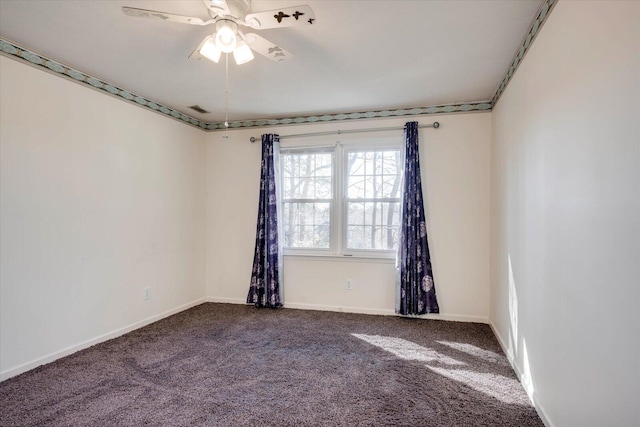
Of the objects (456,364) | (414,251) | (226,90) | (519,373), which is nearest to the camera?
(519,373)

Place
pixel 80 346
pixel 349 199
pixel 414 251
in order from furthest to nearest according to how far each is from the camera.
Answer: pixel 349 199 → pixel 414 251 → pixel 80 346

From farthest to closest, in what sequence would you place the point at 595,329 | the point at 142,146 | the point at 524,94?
the point at 142,146, the point at 524,94, the point at 595,329

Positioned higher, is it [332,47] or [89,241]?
[332,47]

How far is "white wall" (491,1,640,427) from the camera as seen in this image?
3.78 feet

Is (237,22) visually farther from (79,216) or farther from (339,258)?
(339,258)

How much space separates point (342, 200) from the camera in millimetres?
4121

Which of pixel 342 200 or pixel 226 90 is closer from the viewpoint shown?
pixel 226 90

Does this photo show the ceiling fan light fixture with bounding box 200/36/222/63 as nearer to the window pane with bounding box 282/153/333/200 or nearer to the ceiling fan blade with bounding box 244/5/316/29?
the ceiling fan blade with bounding box 244/5/316/29

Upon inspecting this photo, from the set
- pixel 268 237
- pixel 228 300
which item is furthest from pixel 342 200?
pixel 228 300

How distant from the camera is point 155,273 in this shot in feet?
12.3

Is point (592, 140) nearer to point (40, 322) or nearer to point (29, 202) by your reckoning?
point (29, 202)

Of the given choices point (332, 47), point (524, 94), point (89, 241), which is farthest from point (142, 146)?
point (524, 94)

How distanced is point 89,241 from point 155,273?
0.90m

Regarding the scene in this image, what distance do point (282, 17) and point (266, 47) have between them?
14.1 inches
